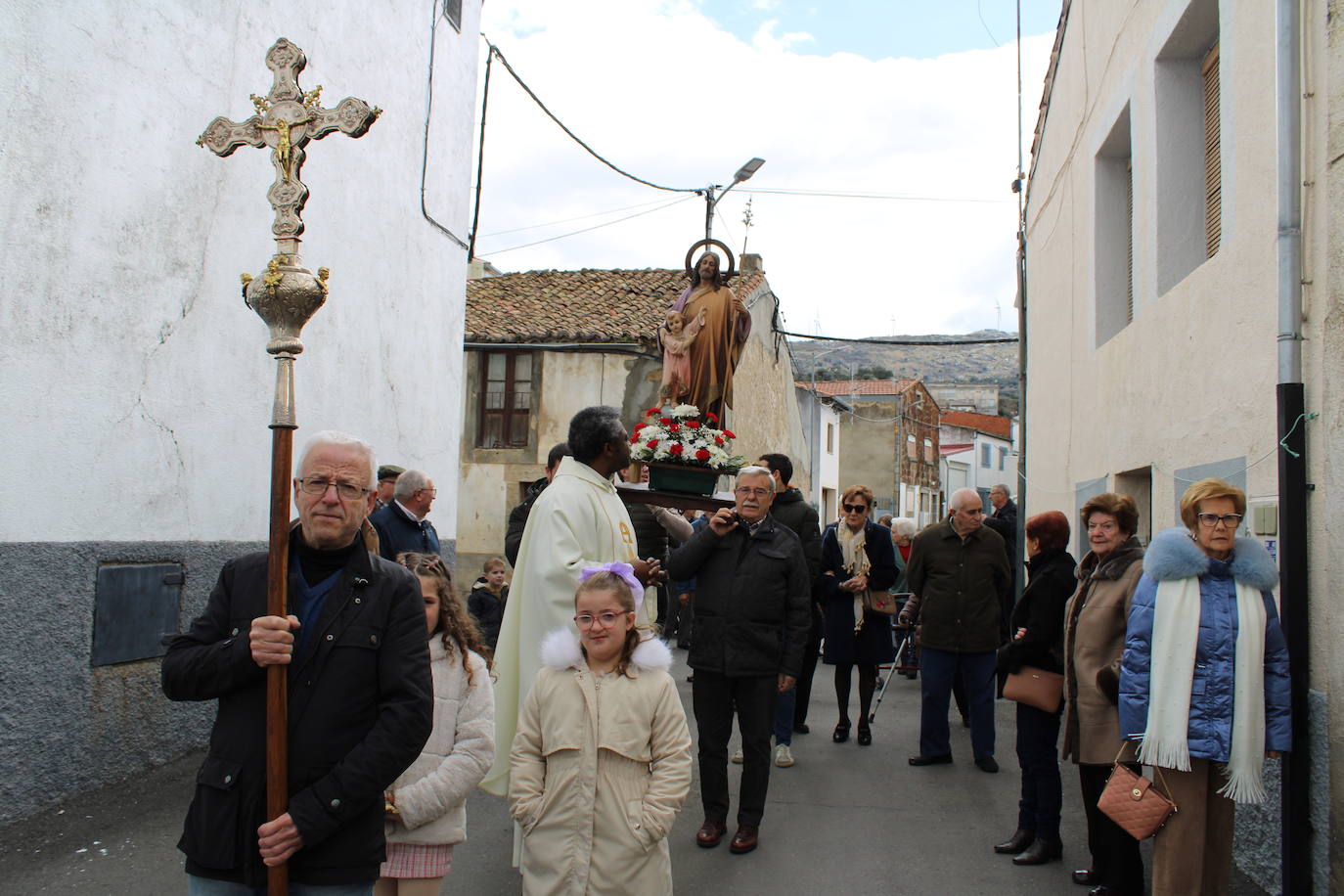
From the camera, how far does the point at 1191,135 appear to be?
7.39 metres

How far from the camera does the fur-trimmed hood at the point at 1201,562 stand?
4098mm

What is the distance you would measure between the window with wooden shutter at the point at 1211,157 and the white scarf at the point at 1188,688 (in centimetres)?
371

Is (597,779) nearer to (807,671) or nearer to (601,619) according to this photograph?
(601,619)

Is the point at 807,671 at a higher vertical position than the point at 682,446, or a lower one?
lower

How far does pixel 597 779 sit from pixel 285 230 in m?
1.98

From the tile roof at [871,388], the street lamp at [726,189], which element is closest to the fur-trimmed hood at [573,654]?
the street lamp at [726,189]

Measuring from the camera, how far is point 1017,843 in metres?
5.48

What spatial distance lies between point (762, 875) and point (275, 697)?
126 inches

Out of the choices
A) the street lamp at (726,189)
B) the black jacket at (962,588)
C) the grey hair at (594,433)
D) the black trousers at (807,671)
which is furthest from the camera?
the street lamp at (726,189)

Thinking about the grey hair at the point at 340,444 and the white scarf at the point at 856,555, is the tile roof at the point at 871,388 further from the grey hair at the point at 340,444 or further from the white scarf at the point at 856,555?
the grey hair at the point at 340,444

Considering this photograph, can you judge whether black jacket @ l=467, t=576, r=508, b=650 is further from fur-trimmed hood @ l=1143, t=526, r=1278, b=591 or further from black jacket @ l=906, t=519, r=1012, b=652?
fur-trimmed hood @ l=1143, t=526, r=1278, b=591

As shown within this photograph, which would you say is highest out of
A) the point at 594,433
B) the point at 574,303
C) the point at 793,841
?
the point at 574,303

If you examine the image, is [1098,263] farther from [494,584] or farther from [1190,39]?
[494,584]

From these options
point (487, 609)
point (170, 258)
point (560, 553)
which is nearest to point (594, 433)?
point (560, 553)
